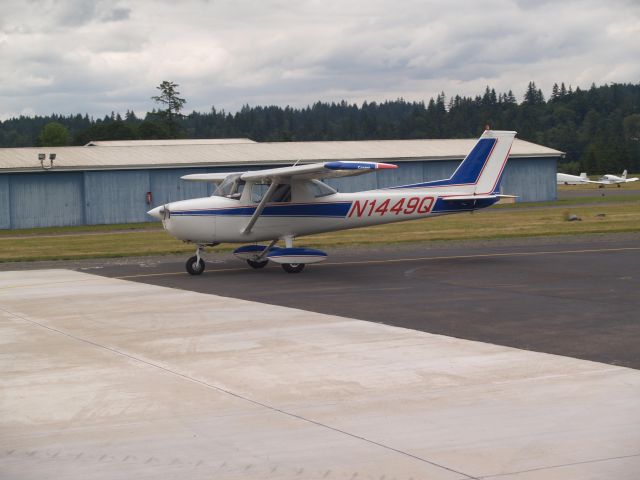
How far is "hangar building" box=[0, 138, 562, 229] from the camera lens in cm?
4269

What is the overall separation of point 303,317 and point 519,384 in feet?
17.0

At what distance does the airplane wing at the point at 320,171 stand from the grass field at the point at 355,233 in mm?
7256

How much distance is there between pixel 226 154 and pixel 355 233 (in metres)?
17.9

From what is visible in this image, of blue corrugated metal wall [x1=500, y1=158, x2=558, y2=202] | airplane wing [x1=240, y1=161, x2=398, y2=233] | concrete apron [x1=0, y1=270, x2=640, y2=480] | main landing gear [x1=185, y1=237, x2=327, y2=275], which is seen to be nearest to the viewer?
concrete apron [x1=0, y1=270, x2=640, y2=480]

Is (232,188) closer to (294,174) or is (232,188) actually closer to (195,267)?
(294,174)

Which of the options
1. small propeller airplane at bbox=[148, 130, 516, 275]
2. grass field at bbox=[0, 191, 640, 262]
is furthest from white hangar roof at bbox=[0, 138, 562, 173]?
small propeller airplane at bbox=[148, 130, 516, 275]

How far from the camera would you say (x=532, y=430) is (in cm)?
707

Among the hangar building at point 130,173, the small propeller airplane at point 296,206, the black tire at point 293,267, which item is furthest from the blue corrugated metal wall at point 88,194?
the black tire at point 293,267

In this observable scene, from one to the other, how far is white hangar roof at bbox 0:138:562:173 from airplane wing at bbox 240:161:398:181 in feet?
82.7

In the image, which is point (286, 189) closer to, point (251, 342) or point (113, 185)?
point (251, 342)

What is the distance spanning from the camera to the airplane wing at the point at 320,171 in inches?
722

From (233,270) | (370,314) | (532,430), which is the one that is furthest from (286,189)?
(532,430)

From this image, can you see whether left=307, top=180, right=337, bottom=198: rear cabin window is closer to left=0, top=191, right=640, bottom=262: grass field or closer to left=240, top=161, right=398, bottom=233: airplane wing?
left=240, top=161, right=398, bottom=233: airplane wing

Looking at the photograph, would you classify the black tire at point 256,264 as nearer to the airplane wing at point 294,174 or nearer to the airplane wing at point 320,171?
the airplane wing at point 294,174
